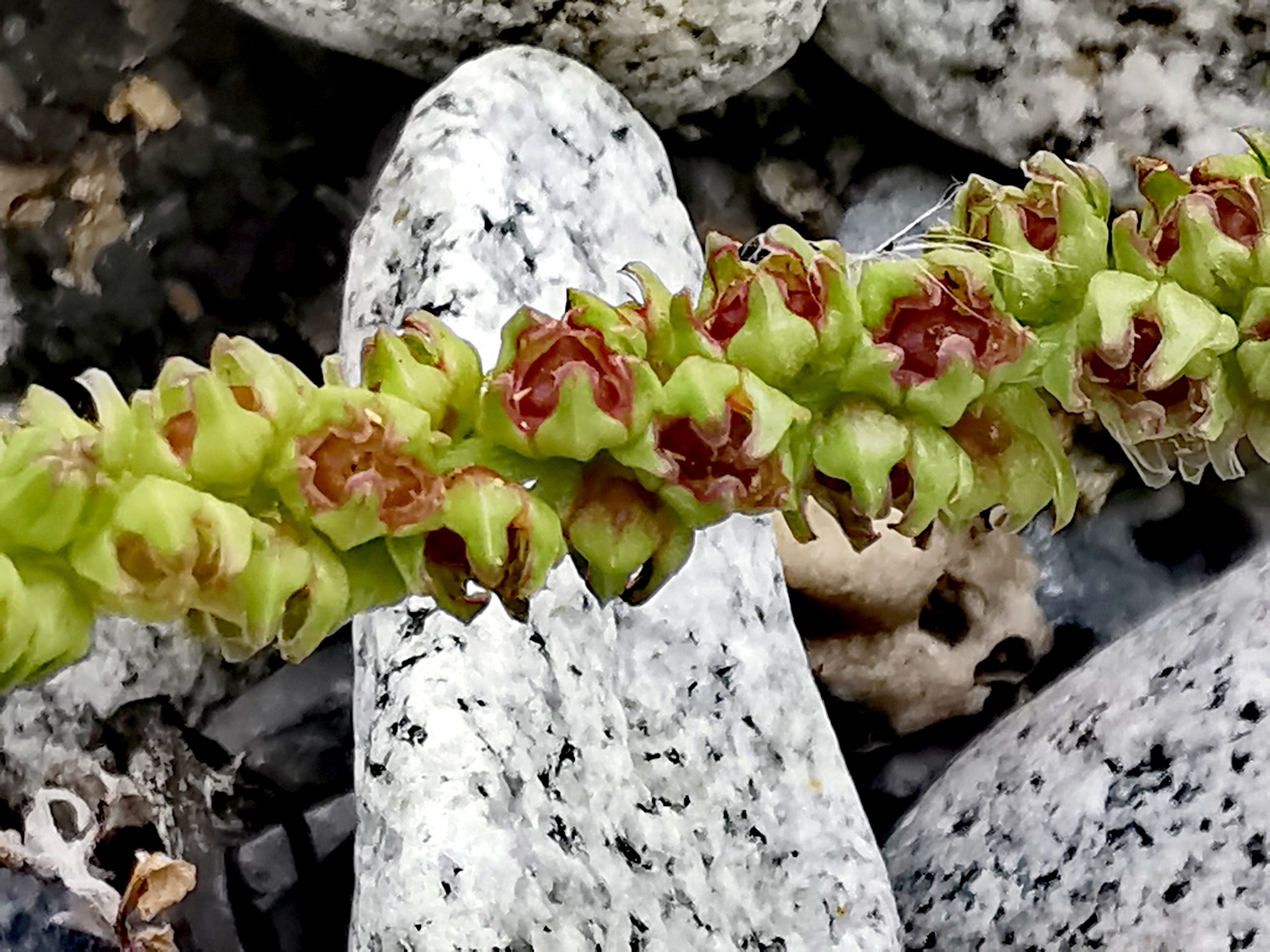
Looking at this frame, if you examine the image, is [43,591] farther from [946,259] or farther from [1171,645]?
[1171,645]

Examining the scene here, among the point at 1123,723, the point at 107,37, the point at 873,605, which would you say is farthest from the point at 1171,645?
the point at 107,37

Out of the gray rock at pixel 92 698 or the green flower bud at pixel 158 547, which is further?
the gray rock at pixel 92 698

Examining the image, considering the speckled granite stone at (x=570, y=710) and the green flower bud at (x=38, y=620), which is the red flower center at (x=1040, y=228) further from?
the speckled granite stone at (x=570, y=710)

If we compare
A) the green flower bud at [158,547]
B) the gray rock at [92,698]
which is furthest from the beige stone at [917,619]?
the green flower bud at [158,547]

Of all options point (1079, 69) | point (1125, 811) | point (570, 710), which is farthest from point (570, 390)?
point (1079, 69)

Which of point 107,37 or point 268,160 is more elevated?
point 107,37

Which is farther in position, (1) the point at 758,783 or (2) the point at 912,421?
(1) the point at 758,783

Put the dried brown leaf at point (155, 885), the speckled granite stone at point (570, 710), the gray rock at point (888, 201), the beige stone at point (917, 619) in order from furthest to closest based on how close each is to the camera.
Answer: the gray rock at point (888, 201), the beige stone at point (917, 619), the dried brown leaf at point (155, 885), the speckled granite stone at point (570, 710)

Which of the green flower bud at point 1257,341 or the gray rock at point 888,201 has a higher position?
the green flower bud at point 1257,341
